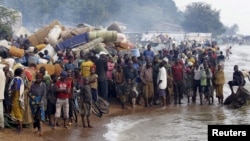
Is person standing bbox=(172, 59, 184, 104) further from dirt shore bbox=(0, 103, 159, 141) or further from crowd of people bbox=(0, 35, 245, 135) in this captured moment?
dirt shore bbox=(0, 103, 159, 141)

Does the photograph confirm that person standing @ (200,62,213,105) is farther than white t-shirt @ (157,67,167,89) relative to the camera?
Yes

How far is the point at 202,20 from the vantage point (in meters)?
83.2

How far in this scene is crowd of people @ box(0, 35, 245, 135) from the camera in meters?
11.3

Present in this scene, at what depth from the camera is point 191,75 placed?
17.3 m

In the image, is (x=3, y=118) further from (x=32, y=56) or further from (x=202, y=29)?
(x=202, y=29)

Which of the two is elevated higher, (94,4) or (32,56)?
(94,4)

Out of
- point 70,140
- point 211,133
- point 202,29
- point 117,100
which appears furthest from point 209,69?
point 202,29

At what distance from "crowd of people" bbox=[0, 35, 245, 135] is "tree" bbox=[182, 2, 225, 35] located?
64782mm

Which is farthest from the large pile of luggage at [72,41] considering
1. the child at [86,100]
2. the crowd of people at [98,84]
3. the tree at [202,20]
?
the tree at [202,20]

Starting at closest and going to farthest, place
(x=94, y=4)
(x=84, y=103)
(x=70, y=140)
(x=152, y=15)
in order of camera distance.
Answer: (x=70, y=140) < (x=84, y=103) < (x=94, y=4) < (x=152, y=15)

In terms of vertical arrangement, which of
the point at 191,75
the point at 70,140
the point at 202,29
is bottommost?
the point at 70,140

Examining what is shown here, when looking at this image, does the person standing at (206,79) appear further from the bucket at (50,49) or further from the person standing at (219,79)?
the bucket at (50,49)

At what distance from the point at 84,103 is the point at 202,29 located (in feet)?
239

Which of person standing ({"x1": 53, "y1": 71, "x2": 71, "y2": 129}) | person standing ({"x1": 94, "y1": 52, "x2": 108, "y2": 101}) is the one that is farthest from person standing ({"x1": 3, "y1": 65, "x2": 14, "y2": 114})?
person standing ({"x1": 94, "y1": 52, "x2": 108, "y2": 101})
